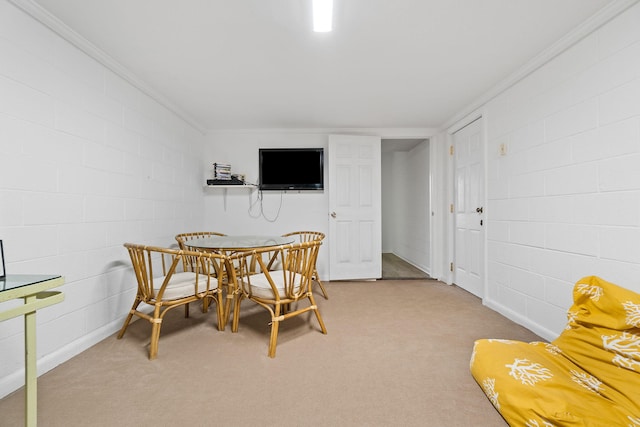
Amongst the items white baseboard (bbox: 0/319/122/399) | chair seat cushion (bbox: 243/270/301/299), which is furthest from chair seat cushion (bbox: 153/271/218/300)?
white baseboard (bbox: 0/319/122/399)

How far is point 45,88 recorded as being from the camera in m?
1.71

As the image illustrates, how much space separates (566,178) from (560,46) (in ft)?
3.21

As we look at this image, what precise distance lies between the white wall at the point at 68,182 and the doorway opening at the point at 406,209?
11.4ft

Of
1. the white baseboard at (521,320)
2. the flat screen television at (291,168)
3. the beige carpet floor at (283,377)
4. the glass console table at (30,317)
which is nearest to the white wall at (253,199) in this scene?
the flat screen television at (291,168)

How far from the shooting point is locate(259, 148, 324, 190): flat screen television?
3963mm

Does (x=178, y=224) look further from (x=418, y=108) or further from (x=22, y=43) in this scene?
(x=418, y=108)

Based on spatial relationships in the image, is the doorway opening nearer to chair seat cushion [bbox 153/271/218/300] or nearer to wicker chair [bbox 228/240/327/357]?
wicker chair [bbox 228/240/327/357]

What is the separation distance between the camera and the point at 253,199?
13.4 feet

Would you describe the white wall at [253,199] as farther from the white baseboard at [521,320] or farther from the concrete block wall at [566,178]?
the concrete block wall at [566,178]

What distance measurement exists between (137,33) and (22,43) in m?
0.63

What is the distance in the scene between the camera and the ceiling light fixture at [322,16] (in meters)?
1.56

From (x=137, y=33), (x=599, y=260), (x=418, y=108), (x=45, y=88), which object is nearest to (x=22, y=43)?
(x=45, y=88)

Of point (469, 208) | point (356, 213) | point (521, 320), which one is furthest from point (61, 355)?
point (469, 208)

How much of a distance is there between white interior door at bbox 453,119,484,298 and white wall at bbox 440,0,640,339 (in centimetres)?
29
